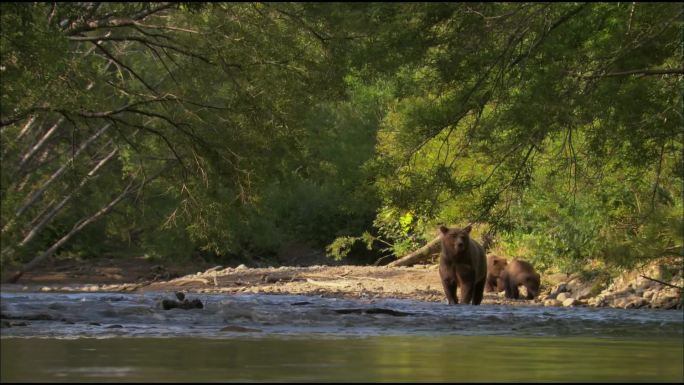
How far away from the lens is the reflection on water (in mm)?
6387

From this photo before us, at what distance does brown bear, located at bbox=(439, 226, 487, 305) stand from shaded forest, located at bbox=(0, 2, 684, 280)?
1.10 m

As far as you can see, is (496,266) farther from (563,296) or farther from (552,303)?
(552,303)

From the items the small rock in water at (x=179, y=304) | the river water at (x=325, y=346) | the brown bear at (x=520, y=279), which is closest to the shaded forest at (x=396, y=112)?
the brown bear at (x=520, y=279)

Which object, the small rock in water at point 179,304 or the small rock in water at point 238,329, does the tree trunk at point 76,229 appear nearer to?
the small rock in water at point 179,304

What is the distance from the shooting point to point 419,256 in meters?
35.7

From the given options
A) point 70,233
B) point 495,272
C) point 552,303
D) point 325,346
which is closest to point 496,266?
point 495,272

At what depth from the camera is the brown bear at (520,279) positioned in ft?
81.8

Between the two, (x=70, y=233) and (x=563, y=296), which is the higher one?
(x=70, y=233)

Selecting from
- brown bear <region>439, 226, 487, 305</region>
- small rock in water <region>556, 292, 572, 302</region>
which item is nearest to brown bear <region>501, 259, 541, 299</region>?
small rock in water <region>556, 292, 572, 302</region>

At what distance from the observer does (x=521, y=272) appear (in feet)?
82.1

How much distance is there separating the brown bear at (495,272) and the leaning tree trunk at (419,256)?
21.3 ft

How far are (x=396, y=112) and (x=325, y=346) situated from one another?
18116 mm

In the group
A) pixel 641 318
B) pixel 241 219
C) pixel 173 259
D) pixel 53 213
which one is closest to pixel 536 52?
pixel 641 318

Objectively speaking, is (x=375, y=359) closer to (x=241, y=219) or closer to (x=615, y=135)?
(x=615, y=135)
